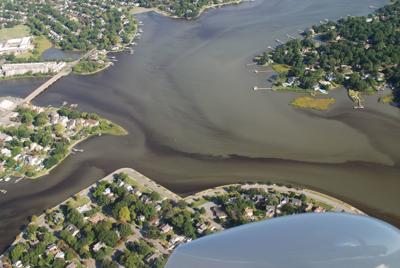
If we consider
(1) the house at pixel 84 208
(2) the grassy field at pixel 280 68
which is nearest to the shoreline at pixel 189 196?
(1) the house at pixel 84 208

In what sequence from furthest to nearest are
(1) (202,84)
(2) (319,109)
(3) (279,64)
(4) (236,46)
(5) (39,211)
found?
(4) (236,46) < (3) (279,64) < (1) (202,84) < (2) (319,109) < (5) (39,211)

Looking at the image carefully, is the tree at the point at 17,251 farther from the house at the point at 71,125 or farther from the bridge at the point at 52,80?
the bridge at the point at 52,80

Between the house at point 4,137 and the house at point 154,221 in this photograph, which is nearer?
the house at point 154,221

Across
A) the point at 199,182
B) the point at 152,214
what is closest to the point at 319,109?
the point at 199,182

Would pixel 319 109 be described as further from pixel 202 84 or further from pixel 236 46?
pixel 236 46

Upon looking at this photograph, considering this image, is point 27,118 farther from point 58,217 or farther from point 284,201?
point 284,201

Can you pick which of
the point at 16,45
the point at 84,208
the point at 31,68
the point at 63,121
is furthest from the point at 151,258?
the point at 16,45

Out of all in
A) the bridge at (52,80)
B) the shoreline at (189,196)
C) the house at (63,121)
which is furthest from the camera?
the bridge at (52,80)
